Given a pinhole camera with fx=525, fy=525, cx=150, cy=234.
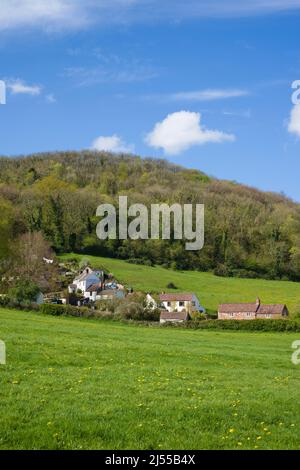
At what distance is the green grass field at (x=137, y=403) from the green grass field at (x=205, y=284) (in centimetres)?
6556

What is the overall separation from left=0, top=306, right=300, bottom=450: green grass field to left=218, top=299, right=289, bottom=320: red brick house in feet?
187

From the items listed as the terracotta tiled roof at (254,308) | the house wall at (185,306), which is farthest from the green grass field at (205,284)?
the terracotta tiled roof at (254,308)

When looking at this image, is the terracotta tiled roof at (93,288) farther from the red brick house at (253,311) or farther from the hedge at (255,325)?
the hedge at (255,325)

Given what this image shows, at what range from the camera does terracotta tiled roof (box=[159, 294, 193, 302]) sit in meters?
83.9

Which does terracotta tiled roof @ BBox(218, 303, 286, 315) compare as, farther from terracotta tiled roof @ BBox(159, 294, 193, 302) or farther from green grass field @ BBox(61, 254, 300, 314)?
terracotta tiled roof @ BBox(159, 294, 193, 302)

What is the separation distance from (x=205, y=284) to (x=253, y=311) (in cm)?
1836

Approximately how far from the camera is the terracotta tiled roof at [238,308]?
78694 millimetres

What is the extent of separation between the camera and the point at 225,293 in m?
93.5

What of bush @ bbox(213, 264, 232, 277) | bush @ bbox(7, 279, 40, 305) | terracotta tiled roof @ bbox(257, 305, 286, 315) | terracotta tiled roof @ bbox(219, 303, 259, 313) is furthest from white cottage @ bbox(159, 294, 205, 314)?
bush @ bbox(7, 279, 40, 305)

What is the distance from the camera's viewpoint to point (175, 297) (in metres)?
85.2
